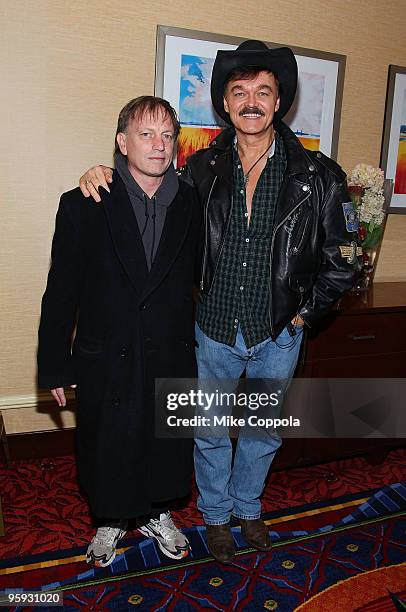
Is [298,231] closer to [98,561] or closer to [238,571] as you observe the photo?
[238,571]

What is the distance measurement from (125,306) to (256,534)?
1.19 meters

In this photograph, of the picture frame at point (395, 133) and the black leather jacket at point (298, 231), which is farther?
the picture frame at point (395, 133)

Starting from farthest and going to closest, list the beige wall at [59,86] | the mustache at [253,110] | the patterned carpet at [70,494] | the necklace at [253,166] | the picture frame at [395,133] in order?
the picture frame at [395,133] → the beige wall at [59,86] → the patterned carpet at [70,494] → the necklace at [253,166] → the mustache at [253,110]

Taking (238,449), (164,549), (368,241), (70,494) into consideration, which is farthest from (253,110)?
(70,494)

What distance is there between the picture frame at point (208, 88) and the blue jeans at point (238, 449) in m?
1.23

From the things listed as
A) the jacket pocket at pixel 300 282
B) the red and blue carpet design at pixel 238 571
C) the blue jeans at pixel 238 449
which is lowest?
the red and blue carpet design at pixel 238 571

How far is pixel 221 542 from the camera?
2.35m

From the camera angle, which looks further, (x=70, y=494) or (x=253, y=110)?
(x=70, y=494)

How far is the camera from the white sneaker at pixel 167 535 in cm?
234

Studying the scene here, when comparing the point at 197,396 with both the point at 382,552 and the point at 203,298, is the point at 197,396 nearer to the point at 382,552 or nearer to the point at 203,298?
the point at 203,298

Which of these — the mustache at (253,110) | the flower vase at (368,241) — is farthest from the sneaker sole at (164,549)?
the mustache at (253,110)

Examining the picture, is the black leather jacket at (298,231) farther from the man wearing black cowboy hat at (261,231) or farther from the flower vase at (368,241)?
the flower vase at (368,241)

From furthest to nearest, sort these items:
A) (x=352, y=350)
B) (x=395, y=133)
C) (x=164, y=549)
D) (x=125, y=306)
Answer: (x=395, y=133)
(x=352, y=350)
(x=164, y=549)
(x=125, y=306)

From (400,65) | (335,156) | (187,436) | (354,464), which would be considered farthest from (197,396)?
(400,65)
